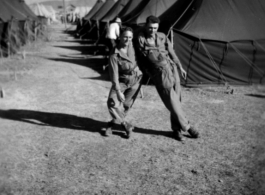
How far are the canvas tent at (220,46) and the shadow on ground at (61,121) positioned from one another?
3985mm

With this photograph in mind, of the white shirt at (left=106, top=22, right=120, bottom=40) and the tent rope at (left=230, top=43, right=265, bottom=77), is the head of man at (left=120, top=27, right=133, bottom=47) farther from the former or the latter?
the white shirt at (left=106, top=22, right=120, bottom=40)

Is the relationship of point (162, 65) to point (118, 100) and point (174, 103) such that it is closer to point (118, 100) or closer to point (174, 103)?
point (174, 103)

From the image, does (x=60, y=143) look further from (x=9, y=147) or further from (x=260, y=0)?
(x=260, y=0)

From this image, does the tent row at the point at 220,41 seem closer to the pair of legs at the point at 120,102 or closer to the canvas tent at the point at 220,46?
the canvas tent at the point at 220,46

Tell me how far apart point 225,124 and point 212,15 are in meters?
4.69

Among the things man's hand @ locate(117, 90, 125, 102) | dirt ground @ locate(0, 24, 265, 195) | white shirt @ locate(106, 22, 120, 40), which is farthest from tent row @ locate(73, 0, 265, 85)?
man's hand @ locate(117, 90, 125, 102)

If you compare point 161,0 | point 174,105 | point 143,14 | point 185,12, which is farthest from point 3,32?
point 174,105

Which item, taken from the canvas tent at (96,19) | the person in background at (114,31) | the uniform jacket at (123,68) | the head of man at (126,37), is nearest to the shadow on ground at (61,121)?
the uniform jacket at (123,68)

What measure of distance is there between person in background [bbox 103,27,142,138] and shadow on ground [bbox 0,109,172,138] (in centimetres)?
47

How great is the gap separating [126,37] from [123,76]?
66 cm

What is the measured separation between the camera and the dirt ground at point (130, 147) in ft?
11.4

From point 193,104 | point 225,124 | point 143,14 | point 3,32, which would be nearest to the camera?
point 225,124

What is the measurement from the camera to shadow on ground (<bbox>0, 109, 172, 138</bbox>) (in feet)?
17.3

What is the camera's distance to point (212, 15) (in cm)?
888
